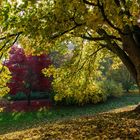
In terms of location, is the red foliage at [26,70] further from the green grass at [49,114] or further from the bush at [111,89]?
the bush at [111,89]

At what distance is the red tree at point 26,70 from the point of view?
135ft

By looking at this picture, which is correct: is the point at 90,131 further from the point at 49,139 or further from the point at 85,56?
the point at 85,56

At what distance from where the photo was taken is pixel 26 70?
41.4 meters

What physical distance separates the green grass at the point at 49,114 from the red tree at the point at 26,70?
3566 mm

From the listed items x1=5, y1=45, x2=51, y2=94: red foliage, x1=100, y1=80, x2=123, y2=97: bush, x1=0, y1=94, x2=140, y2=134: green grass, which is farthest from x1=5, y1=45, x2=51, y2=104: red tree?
x1=100, y1=80, x2=123, y2=97: bush

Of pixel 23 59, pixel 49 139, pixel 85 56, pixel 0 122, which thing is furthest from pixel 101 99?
pixel 49 139

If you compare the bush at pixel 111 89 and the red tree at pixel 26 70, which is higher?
the red tree at pixel 26 70

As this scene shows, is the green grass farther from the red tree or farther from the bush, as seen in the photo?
the red tree

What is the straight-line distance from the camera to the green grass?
31.7 meters

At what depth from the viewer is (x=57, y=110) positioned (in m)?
39.0

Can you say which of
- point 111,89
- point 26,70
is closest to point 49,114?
point 26,70

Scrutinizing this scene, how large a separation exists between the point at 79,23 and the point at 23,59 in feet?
96.5

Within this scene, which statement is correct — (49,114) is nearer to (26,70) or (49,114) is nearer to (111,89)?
(26,70)

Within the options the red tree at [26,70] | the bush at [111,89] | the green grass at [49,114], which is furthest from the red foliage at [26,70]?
the bush at [111,89]
